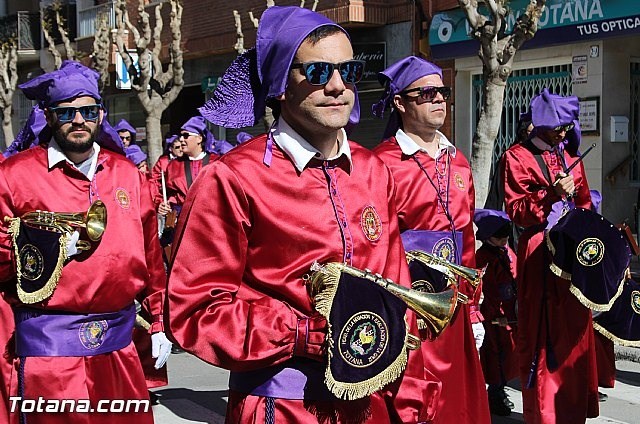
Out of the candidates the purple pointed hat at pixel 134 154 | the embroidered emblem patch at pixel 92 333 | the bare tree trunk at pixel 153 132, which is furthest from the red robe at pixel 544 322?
the bare tree trunk at pixel 153 132

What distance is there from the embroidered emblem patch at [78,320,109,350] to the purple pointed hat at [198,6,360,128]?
1807 mm

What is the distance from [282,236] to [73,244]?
6.52 ft

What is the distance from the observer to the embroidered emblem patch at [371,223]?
3332mm

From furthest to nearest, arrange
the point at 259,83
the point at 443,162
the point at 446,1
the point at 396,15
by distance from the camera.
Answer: the point at 396,15 → the point at 446,1 → the point at 443,162 → the point at 259,83

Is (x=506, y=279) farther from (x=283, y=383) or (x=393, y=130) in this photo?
(x=283, y=383)

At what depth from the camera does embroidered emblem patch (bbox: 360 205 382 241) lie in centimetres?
333

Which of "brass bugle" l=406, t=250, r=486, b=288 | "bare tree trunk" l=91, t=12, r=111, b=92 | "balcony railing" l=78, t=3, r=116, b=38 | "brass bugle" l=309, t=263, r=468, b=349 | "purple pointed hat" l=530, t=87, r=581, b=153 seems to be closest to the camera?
"brass bugle" l=309, t=263, r=468, b=349

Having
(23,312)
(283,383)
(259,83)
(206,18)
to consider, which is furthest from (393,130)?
(206,18)

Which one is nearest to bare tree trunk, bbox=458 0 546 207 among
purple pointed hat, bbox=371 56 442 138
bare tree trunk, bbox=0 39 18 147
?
purple pointed hat, bbox=371 56 442 138

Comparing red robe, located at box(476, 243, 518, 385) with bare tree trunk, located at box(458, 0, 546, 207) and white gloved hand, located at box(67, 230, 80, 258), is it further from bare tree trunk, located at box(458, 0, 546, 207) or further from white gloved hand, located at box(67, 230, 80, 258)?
bare tree trunk, located at box(458, 0, 546, 207)

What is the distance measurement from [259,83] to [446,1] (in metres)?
15.7

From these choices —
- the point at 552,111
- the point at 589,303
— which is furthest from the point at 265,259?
the point at 552,111

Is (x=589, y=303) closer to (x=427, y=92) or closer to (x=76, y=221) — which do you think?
(x=427, y=92)

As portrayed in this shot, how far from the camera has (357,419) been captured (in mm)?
3219
